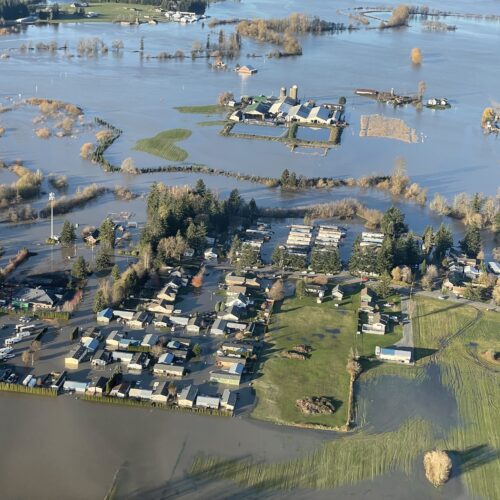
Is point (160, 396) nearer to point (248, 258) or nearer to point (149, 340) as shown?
point (149, 340)

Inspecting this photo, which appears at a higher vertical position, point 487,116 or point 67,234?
point 487,116

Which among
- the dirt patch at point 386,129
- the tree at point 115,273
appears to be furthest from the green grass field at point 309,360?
the dirt patch at point 386,129

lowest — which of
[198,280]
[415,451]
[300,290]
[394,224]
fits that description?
[415,451]

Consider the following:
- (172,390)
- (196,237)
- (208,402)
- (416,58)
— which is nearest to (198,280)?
(196,237)

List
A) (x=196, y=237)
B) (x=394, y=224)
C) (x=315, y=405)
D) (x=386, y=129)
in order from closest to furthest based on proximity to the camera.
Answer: (x=315, y=405) → (x=196, y=237) → (x=394, y=224) → (x=386, y=129)

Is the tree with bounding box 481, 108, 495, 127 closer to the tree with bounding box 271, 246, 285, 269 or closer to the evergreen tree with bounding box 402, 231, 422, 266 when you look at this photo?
the evergreen tree with bounding box 402, 231, 422, 266

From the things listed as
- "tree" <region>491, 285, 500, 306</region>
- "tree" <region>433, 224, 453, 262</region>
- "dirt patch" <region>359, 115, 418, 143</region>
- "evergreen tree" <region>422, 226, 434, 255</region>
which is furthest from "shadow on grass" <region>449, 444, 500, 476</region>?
"dirt patch" <region>359, 115, 418, 143</region>

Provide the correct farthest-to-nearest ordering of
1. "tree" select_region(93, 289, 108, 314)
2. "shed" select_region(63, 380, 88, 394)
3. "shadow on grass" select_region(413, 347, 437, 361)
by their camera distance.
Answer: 1. "tree" select_region(93, 289, 108, 314)
2. "shadow on grass" select_region(413, 347, 437, 361)
3. "shed" select_region(63, 380, 88, 394)

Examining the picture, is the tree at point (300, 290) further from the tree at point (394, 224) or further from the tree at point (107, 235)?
the tree at point (107, 235)
